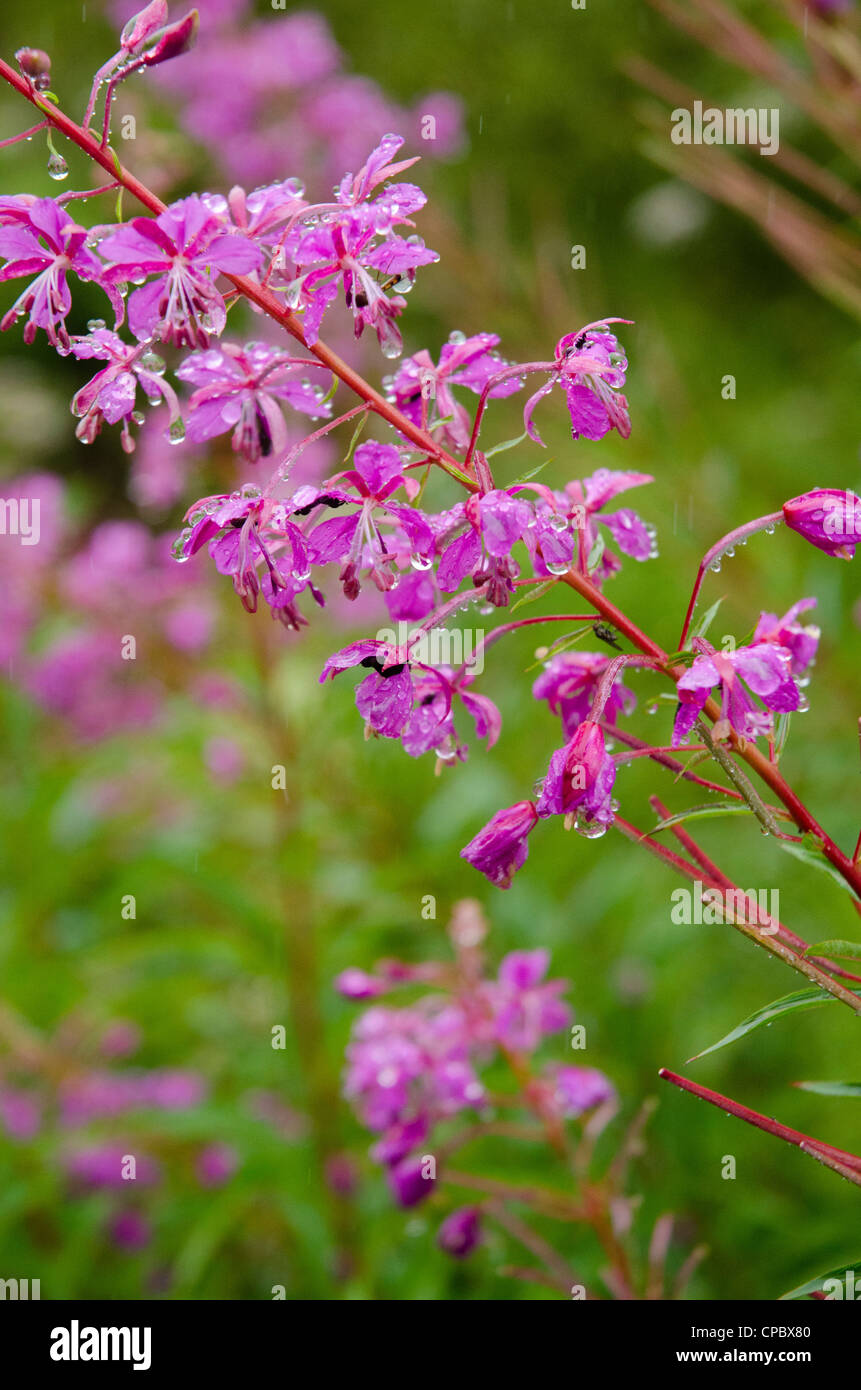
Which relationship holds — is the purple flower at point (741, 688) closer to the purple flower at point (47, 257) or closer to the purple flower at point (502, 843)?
the purple flower at point (502, 843)

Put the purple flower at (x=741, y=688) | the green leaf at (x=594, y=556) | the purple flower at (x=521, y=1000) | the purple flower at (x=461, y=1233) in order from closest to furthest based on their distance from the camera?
the purple flower at (x=741, y=688), the green leaf at (x=594, y=556), the purple flower at (x=461, y=1233), the purple flower at (x=521, y=1000)

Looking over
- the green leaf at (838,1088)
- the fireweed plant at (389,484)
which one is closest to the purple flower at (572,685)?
the fireweed plant at (389,484)

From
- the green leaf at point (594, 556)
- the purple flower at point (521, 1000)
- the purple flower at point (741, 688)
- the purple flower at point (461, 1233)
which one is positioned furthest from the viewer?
the purple flower at point (521, 1000)

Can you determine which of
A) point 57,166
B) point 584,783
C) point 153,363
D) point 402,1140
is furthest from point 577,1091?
point 57,166

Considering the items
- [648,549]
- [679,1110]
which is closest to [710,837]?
[679,1110]

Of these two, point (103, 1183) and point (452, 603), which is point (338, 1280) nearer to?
point (103, 1183)

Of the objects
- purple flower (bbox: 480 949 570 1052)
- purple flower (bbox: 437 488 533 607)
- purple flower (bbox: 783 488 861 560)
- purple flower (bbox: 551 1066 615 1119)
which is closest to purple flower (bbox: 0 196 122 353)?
purple flower (bbox: 437 488 533 607)
